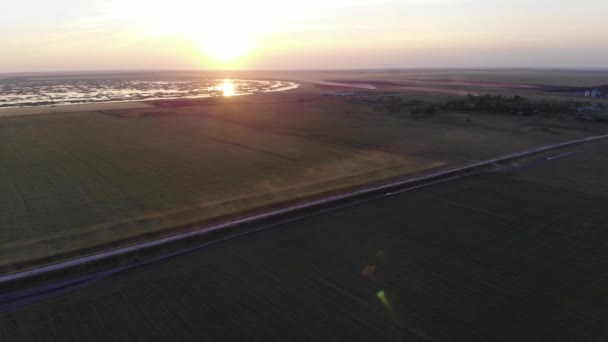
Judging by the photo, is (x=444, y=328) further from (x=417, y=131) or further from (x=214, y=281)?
(x=417, y=131)

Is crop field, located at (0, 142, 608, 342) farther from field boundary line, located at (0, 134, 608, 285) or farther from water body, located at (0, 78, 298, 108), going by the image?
water body, located at (0, 78, 298, 108)

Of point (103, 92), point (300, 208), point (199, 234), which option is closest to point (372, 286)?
point (300, 208)

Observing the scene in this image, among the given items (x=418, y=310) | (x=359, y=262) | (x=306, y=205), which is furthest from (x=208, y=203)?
(x=418, y=310)

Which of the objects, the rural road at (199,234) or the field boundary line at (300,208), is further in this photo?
the field boundary line at (300,208)

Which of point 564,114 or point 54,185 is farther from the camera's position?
point 564,114

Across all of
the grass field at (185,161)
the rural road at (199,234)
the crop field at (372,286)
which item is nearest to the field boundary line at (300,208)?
the rural road at (199,234)

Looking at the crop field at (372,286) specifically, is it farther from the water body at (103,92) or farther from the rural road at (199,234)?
the water body at (103,92)
